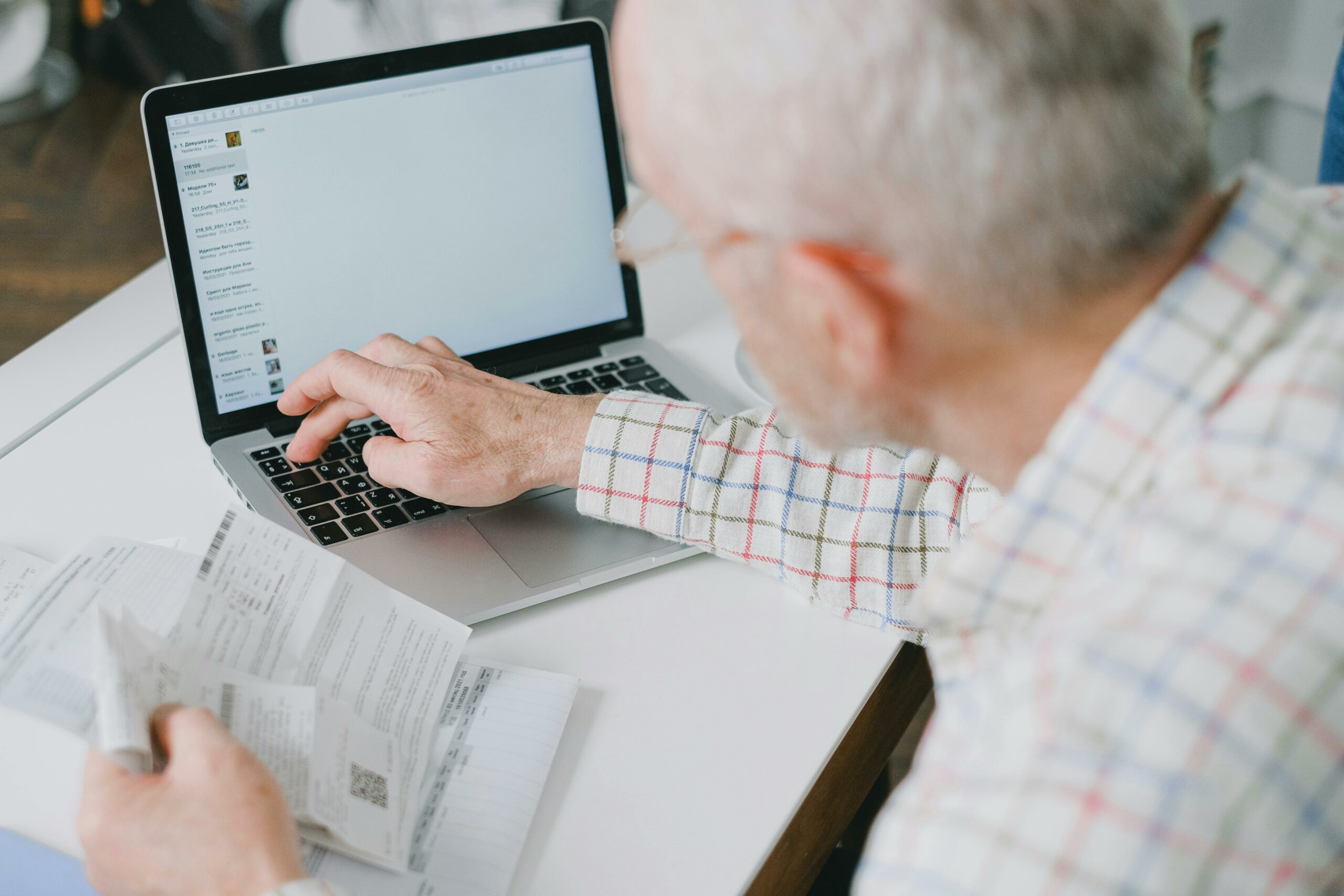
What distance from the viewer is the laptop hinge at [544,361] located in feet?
3.61

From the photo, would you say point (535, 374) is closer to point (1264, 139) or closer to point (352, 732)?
point (352, 732)

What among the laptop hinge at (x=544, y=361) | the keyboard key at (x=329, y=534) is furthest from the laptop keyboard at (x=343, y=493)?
the laptop hinge at (x=544, y=361)

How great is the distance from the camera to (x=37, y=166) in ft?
10.1

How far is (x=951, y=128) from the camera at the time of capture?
48 cm

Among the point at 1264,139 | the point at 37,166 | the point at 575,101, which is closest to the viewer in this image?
the point at 575,101

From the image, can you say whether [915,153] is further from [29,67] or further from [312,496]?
[29,67]

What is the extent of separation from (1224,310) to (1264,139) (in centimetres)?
271

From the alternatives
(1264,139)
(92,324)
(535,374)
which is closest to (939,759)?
(535,374)

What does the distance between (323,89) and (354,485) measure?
0.34 meters

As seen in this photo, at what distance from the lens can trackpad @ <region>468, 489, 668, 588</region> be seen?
868mm

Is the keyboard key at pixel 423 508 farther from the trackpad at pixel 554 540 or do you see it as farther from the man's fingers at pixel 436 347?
the man's fingers at pixel 436 347

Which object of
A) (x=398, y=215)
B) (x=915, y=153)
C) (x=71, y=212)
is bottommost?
(x=71, y=212)

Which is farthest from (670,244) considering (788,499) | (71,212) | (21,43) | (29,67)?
(29,67)

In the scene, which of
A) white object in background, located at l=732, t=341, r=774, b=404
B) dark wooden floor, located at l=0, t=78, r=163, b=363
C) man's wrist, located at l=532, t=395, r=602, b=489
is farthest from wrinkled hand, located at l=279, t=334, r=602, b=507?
dark wooden floor, located at l=0, t=78, r=163, b=363
